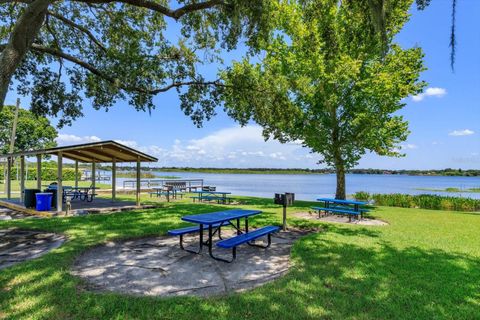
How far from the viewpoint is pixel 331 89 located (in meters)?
13.4

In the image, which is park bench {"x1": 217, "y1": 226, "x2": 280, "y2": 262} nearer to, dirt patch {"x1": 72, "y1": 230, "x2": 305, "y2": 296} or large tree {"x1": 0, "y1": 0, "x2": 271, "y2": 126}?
dirt patch {"x1": 72, "y1": 230, "x2": 305, "y2": 296}

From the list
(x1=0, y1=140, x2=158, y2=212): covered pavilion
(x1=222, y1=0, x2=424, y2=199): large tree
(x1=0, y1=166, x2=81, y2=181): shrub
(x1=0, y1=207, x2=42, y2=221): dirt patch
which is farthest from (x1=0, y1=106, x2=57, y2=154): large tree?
(x1=222, y1=0, x2=424, y2=199): large tree

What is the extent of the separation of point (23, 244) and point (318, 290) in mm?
5939

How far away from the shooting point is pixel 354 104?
44.2 ft

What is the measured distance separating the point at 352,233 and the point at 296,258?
3.12 metres

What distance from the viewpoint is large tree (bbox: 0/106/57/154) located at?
35500 mm

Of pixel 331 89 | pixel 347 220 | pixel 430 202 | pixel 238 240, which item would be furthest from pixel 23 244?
pixel 430 202

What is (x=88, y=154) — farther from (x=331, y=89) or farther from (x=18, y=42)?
(x=331, y=89)

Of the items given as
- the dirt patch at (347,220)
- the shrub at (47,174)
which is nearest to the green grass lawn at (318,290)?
the dirt patch at (347,220)

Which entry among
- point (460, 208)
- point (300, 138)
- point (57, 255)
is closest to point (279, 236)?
point (57, 255)

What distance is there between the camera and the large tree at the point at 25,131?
35500 millimetres

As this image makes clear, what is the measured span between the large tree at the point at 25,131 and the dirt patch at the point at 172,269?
37.6 metres

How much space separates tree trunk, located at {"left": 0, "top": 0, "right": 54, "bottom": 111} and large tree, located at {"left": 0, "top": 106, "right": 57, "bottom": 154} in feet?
119

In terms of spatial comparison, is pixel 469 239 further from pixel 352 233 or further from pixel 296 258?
pixel 296 258
